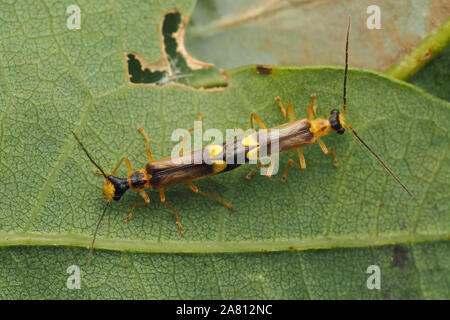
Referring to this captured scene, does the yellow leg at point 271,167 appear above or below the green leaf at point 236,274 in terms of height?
above

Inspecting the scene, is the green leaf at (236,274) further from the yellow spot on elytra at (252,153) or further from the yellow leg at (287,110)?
the yellow leg at (287,110)

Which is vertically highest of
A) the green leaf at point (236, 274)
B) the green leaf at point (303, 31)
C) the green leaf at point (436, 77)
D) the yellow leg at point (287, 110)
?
the green leaf at point (303, 31)

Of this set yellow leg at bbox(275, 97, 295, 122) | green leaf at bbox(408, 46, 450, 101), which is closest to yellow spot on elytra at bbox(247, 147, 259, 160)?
yellow leg at bbox(275, 97, 295, 122)

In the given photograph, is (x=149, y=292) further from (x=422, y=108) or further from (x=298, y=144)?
(x=422, y=108)

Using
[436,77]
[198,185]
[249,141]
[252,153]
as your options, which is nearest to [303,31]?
[436,77]

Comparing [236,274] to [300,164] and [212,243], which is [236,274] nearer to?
[212,243]

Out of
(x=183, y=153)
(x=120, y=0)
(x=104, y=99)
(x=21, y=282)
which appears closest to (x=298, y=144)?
(x=183, y=153)

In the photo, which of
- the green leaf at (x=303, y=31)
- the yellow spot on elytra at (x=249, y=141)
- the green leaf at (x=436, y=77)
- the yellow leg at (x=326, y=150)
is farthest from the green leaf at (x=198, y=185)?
the green leaf at (x=303, y=31)

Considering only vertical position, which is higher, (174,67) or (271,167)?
(174,67)
